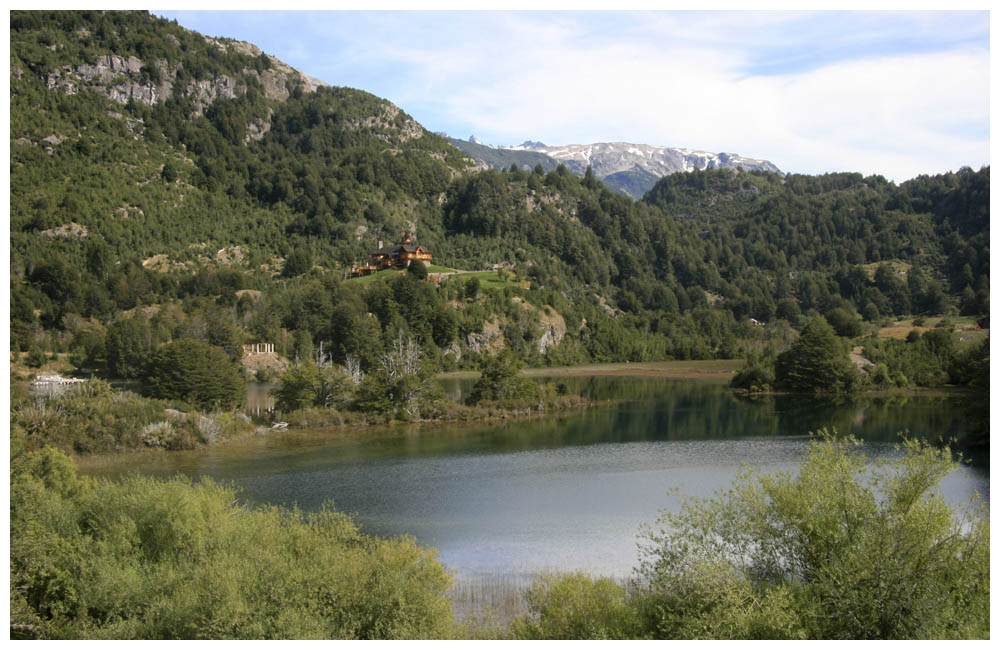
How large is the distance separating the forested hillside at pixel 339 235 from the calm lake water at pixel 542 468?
25.1 meters

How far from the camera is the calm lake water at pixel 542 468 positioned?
2667 cm

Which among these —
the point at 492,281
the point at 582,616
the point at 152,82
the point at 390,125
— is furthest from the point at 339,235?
the point at 582,616

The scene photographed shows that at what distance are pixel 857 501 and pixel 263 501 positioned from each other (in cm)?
2146

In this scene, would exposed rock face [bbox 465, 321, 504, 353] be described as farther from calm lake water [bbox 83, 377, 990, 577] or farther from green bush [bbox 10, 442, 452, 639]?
green bush [bbox 10, 442, 452, 639]

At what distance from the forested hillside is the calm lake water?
82.2ft

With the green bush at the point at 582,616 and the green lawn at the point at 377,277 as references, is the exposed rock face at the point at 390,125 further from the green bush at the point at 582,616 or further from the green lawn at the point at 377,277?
the green bush at the point at 582,616

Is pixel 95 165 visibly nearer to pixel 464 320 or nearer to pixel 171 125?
pixel 171 125

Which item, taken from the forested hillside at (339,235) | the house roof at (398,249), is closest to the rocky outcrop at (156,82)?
the forested hillside at (339,235)

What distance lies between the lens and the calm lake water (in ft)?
87.5

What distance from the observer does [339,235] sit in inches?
4459

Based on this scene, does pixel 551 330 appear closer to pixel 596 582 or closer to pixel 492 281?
pixel 492 281

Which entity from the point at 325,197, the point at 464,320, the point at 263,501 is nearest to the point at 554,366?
the point at 464,320

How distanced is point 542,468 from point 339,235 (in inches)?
3172

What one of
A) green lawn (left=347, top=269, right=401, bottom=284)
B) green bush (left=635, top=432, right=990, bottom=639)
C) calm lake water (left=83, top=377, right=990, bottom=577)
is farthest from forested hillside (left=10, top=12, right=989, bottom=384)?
green bush (left=635, top=432, right=990, bottom=639)
